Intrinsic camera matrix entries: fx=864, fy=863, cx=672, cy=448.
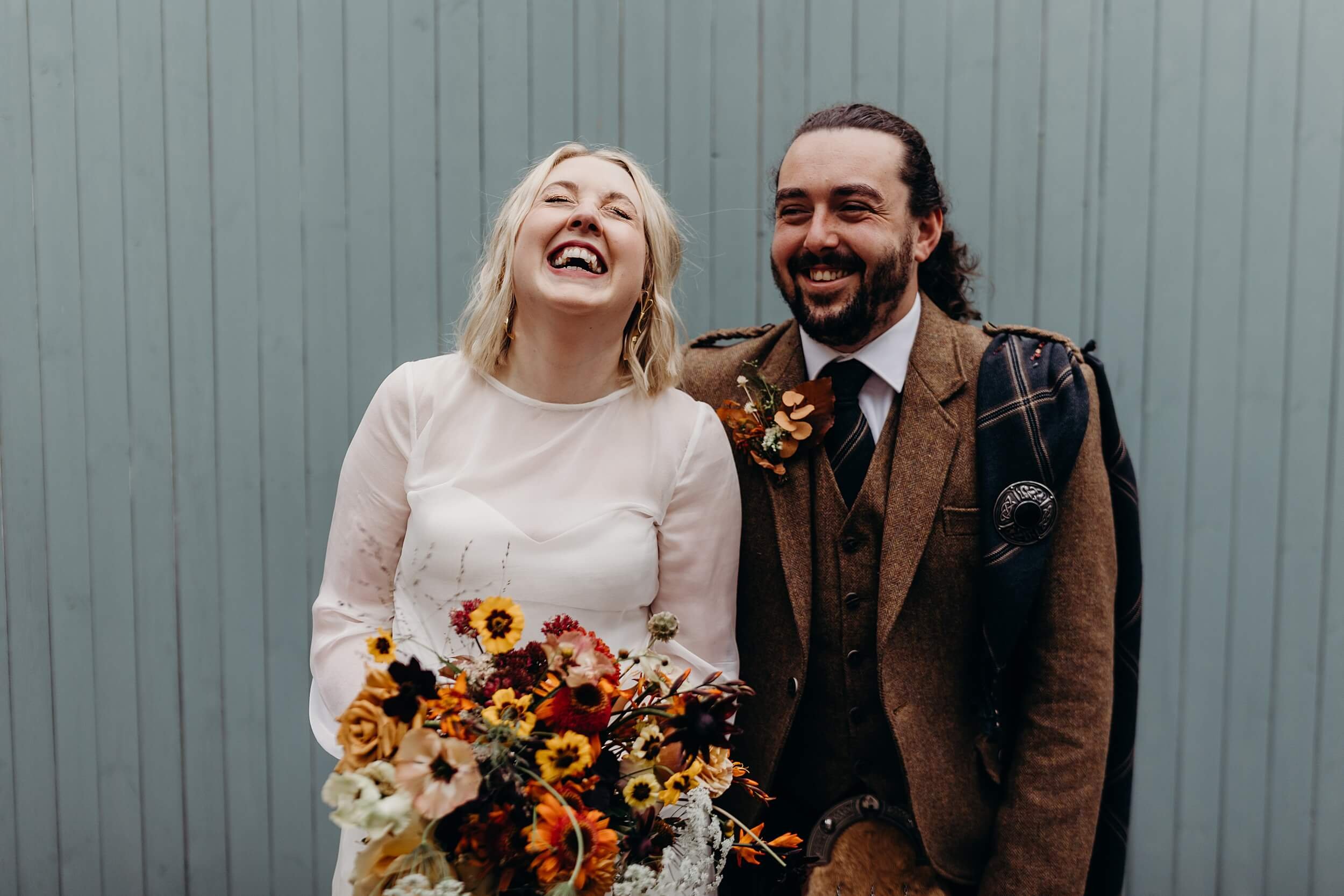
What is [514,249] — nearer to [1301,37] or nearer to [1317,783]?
[1301,37]

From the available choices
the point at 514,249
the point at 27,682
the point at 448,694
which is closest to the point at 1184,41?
the point at 514,249

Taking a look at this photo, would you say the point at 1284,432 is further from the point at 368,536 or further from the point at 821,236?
the point at 368,536

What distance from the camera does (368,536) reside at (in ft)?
5.00

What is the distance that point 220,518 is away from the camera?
7.87ft

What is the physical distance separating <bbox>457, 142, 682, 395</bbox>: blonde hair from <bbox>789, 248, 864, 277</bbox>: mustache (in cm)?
24

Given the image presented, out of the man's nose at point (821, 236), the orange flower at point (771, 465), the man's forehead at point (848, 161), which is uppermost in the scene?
the man's forehead at point (848, 161)

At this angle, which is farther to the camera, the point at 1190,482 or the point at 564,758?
the point at 1190,482

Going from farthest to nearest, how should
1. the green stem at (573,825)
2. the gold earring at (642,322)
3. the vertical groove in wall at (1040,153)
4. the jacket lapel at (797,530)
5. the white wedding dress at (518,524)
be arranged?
the vertical groove in wall at (1040,153), the gold earring at (642,322), the jacket lapel at (797,530), the white wedding dress at (518,524), the green stem at (573,825)

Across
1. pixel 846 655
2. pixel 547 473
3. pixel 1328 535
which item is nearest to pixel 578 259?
pixel 547 473

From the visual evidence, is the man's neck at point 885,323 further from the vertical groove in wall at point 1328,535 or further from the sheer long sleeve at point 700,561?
the vertical groove in wall at point 1328,535

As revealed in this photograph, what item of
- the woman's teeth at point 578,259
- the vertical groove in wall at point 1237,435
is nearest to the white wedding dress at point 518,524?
the woman's teeth at point 578,259

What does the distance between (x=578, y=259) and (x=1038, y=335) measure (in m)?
0.89

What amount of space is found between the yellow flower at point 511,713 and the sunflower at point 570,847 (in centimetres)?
8

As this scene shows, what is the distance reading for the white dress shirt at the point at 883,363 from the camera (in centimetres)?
164
